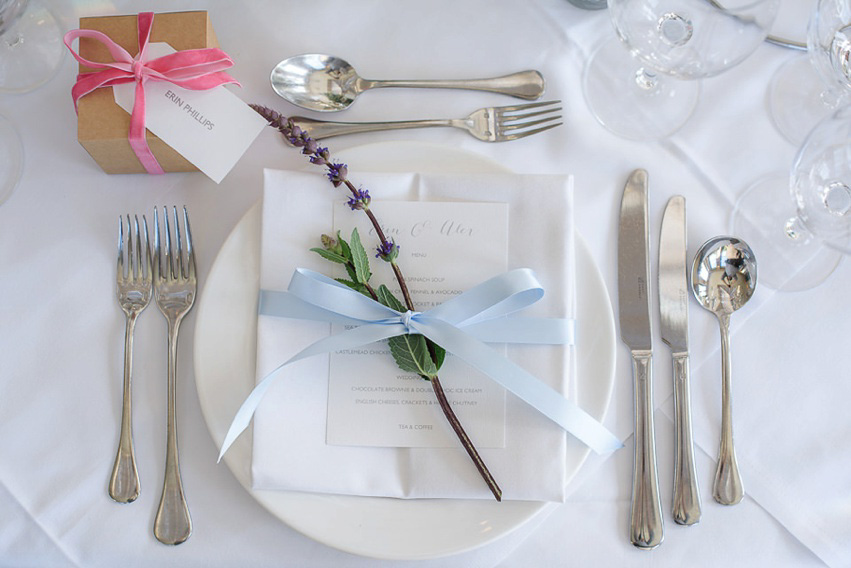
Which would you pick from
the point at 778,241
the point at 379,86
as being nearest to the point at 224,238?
the point at 379,86

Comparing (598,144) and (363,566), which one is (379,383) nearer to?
(363,566)

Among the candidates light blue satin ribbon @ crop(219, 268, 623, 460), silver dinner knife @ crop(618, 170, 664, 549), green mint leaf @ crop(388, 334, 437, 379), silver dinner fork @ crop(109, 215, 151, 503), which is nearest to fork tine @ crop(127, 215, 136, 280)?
silver dinner fork @ crop(109, 215, 151, 503)


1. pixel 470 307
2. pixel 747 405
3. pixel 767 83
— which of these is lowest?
pixel 747 405

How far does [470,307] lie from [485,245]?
0.09 metres

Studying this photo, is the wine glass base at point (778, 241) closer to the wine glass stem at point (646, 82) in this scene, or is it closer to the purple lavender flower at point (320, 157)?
the wine glass stem at point (646, 82)

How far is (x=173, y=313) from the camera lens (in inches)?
33.1

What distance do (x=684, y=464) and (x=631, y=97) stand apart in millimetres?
474

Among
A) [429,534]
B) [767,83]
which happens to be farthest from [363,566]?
[767,83]

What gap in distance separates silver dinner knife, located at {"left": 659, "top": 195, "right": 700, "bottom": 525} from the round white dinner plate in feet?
0.31

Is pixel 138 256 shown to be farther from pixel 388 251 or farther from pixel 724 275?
pixel 724 275

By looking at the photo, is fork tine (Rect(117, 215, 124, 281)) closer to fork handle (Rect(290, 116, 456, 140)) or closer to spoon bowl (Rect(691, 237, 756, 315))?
fork handle (Rect(290, 116, 456, 140))

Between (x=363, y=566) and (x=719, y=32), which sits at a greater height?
(x=719, y=32)

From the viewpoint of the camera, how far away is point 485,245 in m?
0.81

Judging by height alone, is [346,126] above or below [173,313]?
above
